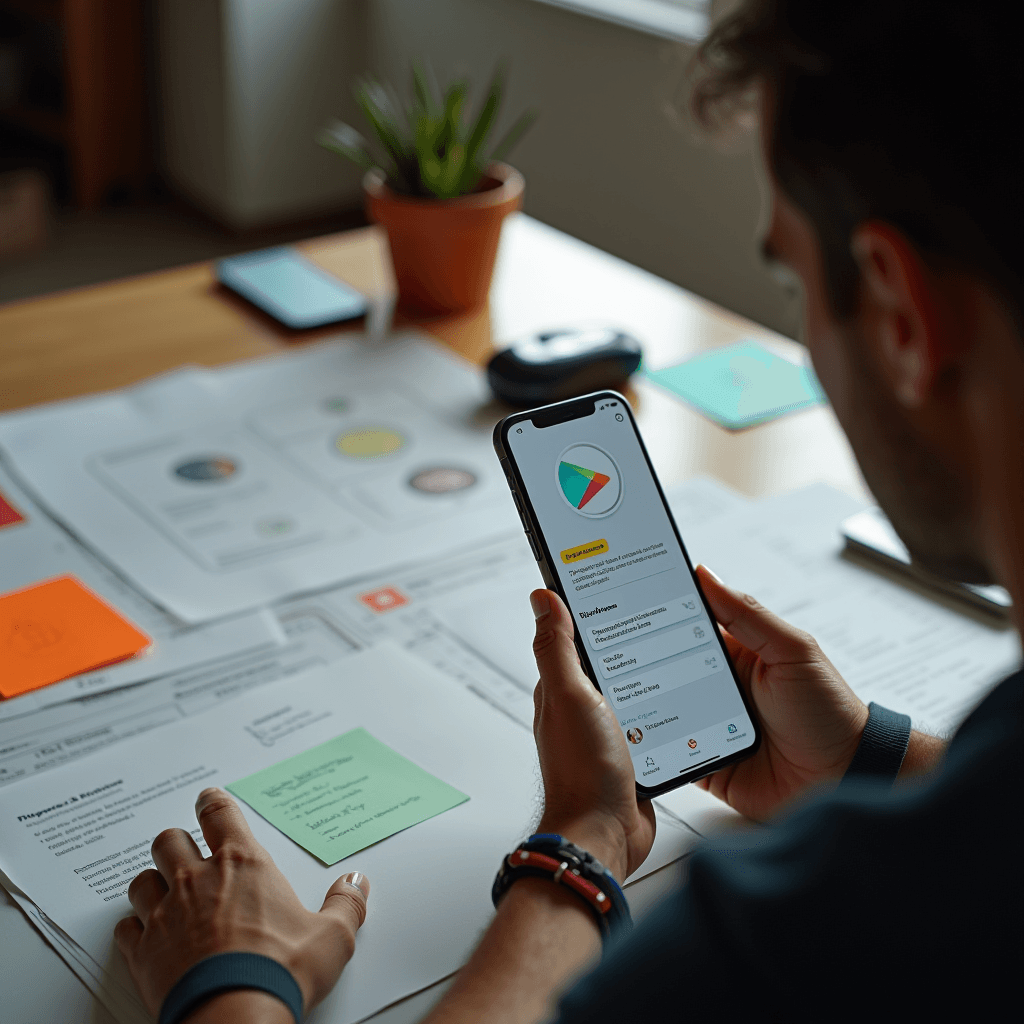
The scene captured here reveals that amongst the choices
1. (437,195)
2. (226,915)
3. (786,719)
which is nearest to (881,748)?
(786,719)

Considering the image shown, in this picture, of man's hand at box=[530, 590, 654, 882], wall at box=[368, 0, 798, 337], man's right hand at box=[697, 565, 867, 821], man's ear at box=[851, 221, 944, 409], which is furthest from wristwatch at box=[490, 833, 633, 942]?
wall at box=[368, 0, 798, 337]

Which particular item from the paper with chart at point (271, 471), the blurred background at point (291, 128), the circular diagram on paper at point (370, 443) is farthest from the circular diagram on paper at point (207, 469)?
the blurred background at point (291, 128)

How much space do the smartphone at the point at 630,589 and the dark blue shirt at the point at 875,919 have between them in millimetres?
292

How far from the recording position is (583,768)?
27.3 inches

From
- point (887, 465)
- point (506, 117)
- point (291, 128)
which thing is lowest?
Answer: point (291, 128)

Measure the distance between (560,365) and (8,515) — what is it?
1.78 ft

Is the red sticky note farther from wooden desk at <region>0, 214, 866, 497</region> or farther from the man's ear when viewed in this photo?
the man's ear

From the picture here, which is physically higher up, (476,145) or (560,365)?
(476,145)

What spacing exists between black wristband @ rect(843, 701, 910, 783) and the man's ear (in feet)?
1.06

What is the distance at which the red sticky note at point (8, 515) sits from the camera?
3.44 ft

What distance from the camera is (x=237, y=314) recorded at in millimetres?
1455

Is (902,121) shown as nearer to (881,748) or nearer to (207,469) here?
(881,748)

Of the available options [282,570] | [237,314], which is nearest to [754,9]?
[282,570]

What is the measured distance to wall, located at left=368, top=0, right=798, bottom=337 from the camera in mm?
2510
